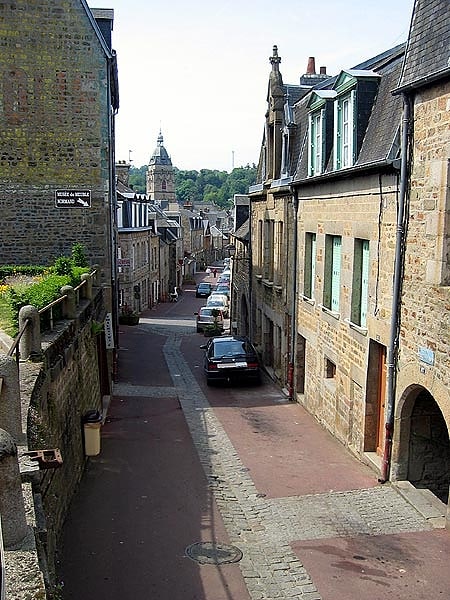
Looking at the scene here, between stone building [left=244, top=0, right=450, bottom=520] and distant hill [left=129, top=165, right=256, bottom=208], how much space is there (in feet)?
488

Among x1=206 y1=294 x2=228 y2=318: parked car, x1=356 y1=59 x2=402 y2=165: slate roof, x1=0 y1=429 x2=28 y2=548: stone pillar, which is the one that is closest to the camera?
x1=0 y1=429 x2=28 y2=548: stone pillar

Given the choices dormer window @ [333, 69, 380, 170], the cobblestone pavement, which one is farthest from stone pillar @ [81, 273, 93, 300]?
dormer window @ [333, 69, 380, 170]

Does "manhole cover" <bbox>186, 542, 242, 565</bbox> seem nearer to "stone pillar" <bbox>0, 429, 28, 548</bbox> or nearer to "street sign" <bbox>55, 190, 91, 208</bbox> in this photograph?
"stone pillar" <bbox>0, 429, 28, 548</bbox>

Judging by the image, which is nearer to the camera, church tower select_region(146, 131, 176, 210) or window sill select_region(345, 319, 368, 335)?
window sill select_region(345, 319, 368, 335)

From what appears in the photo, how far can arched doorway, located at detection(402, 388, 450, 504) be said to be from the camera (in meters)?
10.8

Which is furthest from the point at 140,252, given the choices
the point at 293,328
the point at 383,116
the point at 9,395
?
the point at 9,395

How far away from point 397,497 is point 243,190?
16253 centimetres

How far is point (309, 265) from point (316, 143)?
3002mm

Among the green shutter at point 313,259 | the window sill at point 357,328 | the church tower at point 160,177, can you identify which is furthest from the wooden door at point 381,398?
the church tower at point 160,177

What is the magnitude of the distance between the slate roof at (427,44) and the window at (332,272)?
468 cm

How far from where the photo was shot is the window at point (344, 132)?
43.2ft

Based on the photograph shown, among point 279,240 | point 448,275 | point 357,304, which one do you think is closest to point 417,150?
point 448,275

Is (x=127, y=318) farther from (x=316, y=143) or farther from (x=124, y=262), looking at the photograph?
(x=316, y=143)

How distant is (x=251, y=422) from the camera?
1551cm
